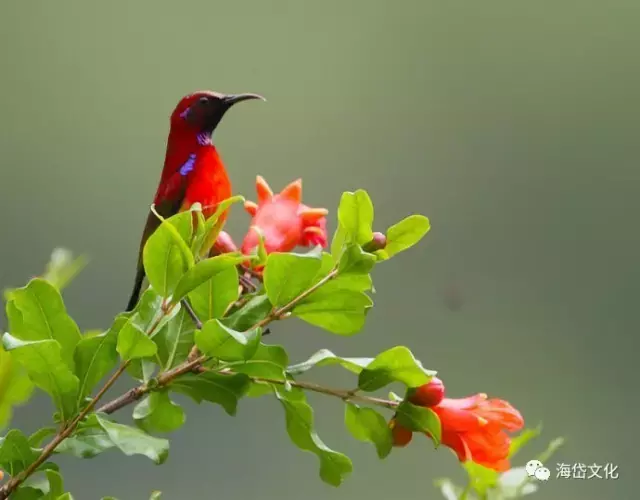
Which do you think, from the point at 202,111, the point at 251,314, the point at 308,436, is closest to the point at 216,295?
the point at 251,314

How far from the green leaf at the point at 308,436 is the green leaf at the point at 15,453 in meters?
0.17

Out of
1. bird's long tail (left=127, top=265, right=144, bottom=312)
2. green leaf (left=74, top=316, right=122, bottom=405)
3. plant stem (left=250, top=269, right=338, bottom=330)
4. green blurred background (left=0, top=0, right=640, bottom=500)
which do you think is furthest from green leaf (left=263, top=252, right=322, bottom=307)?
green blurred background (left=0, top=0, right=640, bottom=500)

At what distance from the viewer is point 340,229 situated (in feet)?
1.55

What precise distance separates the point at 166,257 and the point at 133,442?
118 millimetres

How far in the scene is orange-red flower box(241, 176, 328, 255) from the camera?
56 centimetres

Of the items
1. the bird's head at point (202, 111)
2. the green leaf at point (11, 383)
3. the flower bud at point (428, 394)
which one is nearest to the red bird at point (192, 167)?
the bird's head at point (202, 111)

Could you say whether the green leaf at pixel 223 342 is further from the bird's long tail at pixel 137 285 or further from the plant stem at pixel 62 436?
the bird's long tail at pixel 137 285

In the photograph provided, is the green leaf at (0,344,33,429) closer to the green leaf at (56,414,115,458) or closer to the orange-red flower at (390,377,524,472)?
the green leaf at (56,414,115,458)

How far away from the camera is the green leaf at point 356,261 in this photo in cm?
45

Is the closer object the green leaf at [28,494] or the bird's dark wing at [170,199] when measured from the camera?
the green leaf at [28,494]

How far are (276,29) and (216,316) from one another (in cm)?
75

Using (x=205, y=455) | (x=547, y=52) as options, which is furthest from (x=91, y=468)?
(x=547, y=52)

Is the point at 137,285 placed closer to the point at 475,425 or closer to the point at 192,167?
the point at 192,167

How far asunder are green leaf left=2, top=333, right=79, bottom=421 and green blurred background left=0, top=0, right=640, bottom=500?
2.06ft
